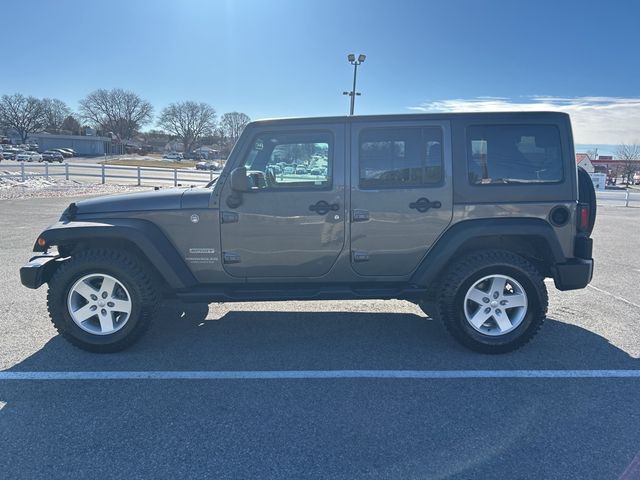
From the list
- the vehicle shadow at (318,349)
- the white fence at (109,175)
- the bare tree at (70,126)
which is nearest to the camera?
the vehicle shadow at (318,349)

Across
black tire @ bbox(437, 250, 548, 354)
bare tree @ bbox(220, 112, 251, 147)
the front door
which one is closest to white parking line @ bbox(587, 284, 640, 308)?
black tire @ bbox(437, 250, 548, 354)

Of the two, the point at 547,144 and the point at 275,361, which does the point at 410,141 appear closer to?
the point at 547,144

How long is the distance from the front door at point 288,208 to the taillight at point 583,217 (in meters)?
2.10

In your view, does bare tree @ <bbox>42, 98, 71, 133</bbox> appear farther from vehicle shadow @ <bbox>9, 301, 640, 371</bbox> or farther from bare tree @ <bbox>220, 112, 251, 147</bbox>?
vehicle shadow @ <bbox>9, 301, 640, 371</bbox>

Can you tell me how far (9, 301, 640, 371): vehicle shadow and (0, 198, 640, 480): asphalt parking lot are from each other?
0.02 meters

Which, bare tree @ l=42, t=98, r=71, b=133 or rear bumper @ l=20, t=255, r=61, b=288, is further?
bare tree @ l=42, t=98, r=71, b=133

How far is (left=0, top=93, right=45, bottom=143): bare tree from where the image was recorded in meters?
91.4

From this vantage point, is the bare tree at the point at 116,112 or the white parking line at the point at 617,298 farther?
the bare tree at the point at 116,112

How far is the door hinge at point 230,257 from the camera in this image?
386 cm

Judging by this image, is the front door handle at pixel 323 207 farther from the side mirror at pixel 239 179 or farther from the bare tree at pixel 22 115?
the bare tree at pixel 22 115

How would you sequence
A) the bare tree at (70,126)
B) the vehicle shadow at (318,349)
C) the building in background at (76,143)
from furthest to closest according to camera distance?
1. the bare tree at (70,126)
2. the building in background at (76,143)
3. the vehicle shadow at (318,349)

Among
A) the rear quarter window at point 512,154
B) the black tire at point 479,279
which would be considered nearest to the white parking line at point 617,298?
the black tire at point 479,279

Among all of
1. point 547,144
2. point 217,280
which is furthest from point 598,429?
point 217,280

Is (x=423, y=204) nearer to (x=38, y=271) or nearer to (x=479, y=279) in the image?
(x=479, y=279)
